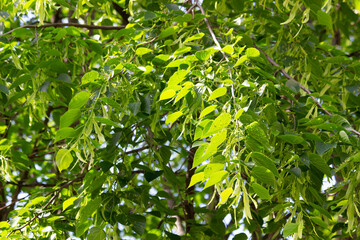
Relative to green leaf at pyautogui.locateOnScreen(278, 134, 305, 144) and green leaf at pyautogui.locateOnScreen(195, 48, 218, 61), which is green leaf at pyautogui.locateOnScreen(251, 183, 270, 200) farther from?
green leaf at pyautogui.locateOnScreen(195, 48, 218, 61)

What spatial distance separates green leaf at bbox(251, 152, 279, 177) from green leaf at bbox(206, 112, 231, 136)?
0.32 feet

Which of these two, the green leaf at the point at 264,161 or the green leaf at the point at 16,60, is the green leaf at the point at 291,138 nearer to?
the green leaf at the point at 264,161

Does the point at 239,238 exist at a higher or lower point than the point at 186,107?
lower

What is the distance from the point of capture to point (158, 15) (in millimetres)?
1862

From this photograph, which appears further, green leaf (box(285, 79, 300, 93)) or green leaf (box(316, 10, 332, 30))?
green leaf (box(285, 79, 300, 93))

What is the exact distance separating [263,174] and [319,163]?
400 millimetres

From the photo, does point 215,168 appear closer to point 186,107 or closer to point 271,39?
point 186,107

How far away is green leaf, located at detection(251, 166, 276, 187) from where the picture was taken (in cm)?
119

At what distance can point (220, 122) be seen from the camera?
3.92ft

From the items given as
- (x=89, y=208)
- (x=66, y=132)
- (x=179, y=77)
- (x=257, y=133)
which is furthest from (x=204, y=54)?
(x=89, y=208)

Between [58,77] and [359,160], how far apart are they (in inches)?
40.0

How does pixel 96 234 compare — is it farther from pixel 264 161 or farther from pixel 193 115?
pixel 264 161

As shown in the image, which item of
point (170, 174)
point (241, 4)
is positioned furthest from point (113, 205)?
point (241, 4)

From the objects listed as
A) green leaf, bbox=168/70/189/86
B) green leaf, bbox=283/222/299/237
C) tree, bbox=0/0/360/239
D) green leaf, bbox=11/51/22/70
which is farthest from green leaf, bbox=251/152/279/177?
green leaf, bbox=11/51/22/70
